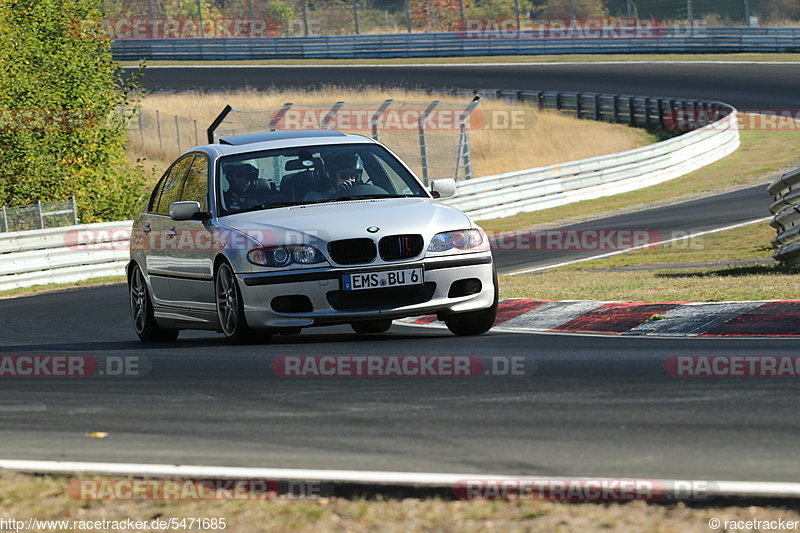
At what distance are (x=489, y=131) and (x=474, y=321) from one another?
32.2 m

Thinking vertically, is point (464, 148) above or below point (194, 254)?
below

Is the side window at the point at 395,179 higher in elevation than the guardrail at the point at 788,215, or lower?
higher

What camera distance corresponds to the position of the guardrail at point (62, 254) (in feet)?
68.9

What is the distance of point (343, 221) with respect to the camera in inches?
336

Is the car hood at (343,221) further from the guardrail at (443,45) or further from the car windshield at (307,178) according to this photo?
the guardrail at (443,45)

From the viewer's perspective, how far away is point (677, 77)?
45969 millimetres

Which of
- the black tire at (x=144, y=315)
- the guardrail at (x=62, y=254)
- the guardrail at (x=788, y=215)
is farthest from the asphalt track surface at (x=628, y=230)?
the black tire at (x=144, y=315)

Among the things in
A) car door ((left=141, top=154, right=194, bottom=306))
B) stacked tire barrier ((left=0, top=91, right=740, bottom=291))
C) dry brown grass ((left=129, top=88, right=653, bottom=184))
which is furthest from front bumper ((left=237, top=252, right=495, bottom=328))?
dry brown grass ((left=129, top=88, right=653, bottom=184))

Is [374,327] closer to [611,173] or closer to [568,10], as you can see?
[611,173]

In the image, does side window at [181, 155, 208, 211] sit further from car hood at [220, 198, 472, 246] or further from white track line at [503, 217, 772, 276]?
white track line at [503, 217, 772, 276]

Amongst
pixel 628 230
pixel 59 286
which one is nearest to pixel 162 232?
pixel 59 286

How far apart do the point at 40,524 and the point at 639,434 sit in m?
2.27

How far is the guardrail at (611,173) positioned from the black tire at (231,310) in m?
15.7

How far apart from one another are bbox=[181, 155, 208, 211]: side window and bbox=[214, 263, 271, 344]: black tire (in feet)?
2.47
